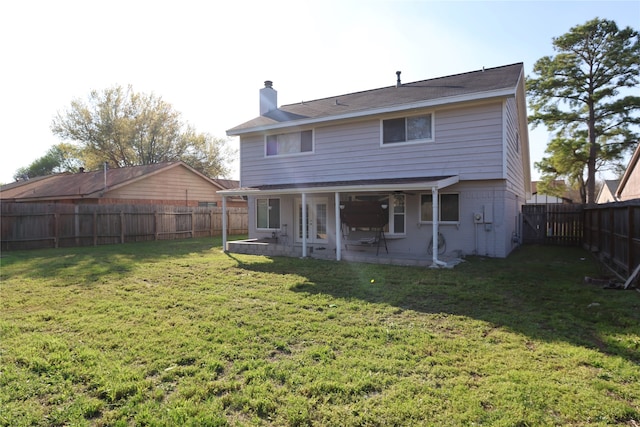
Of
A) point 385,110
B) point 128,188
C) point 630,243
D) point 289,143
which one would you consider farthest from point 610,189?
point 128,188

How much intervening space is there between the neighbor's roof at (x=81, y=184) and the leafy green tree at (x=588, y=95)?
74.9ft

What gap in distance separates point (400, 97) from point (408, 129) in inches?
→ 50.4

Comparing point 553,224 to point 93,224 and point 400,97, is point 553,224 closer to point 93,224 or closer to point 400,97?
point 400,97

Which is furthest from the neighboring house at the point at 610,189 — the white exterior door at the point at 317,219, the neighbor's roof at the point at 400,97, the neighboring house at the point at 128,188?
the neighboring house at the point at 128,188

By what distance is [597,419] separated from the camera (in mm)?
2650

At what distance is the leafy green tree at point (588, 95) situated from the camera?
2012 centimetres

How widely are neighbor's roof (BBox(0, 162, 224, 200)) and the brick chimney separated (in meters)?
9.65

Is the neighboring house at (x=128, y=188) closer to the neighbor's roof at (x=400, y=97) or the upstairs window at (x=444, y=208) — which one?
the neighbor's roof at (x=400, y=97)

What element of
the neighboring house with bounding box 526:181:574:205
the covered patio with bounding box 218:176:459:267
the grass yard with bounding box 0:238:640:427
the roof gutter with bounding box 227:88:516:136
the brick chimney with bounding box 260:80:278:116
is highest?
the brick chimney with bounding box 260:80:278:116

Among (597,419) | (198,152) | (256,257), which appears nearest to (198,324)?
(597,419)

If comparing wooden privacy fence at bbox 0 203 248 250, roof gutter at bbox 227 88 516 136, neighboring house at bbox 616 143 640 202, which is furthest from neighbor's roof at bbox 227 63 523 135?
neighboring house at bbox 616 143 640 202

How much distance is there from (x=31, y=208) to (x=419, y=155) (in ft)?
48.9

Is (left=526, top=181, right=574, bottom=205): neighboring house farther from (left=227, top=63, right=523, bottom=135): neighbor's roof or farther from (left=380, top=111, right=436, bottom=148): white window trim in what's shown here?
(left=380, top=111, right=436, bottom=148): white window trim

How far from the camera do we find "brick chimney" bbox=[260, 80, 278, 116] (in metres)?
16.1
